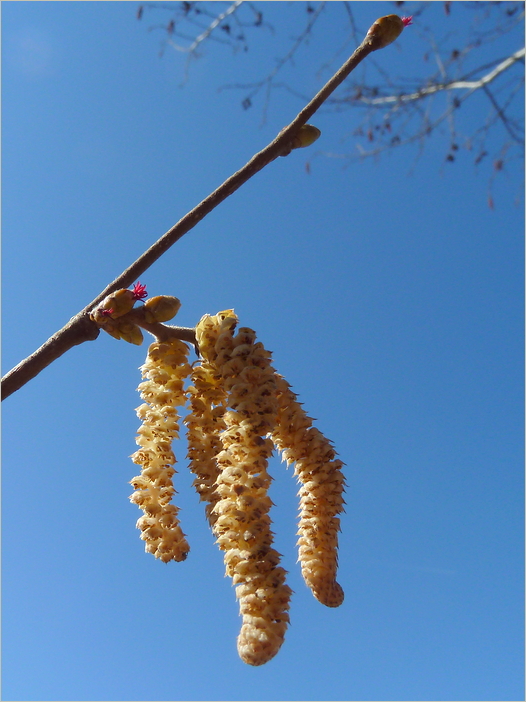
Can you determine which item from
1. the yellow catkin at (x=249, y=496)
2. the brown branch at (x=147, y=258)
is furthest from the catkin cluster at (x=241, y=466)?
the brown branch at (x=147, y=258)

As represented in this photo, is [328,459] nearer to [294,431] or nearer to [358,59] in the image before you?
[294,431]

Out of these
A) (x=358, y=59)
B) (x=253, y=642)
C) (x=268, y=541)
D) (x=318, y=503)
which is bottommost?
(x=253, y=642)

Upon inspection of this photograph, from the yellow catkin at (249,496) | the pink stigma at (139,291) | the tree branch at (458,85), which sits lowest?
the yellow catkin at (249,496)

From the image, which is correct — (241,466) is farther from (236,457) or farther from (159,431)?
(159,431)

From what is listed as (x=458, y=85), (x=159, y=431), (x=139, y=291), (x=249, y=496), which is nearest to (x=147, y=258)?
(x=139, y=291)

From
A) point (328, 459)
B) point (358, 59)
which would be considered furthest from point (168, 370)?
point (358, 59)

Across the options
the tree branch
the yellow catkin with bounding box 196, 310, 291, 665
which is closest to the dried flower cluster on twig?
the yellow catkin with bounding box 196, 310, 291, 665

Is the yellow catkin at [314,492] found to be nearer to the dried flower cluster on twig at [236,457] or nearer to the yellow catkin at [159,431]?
the dried flower cluster on twig at [236,457]
